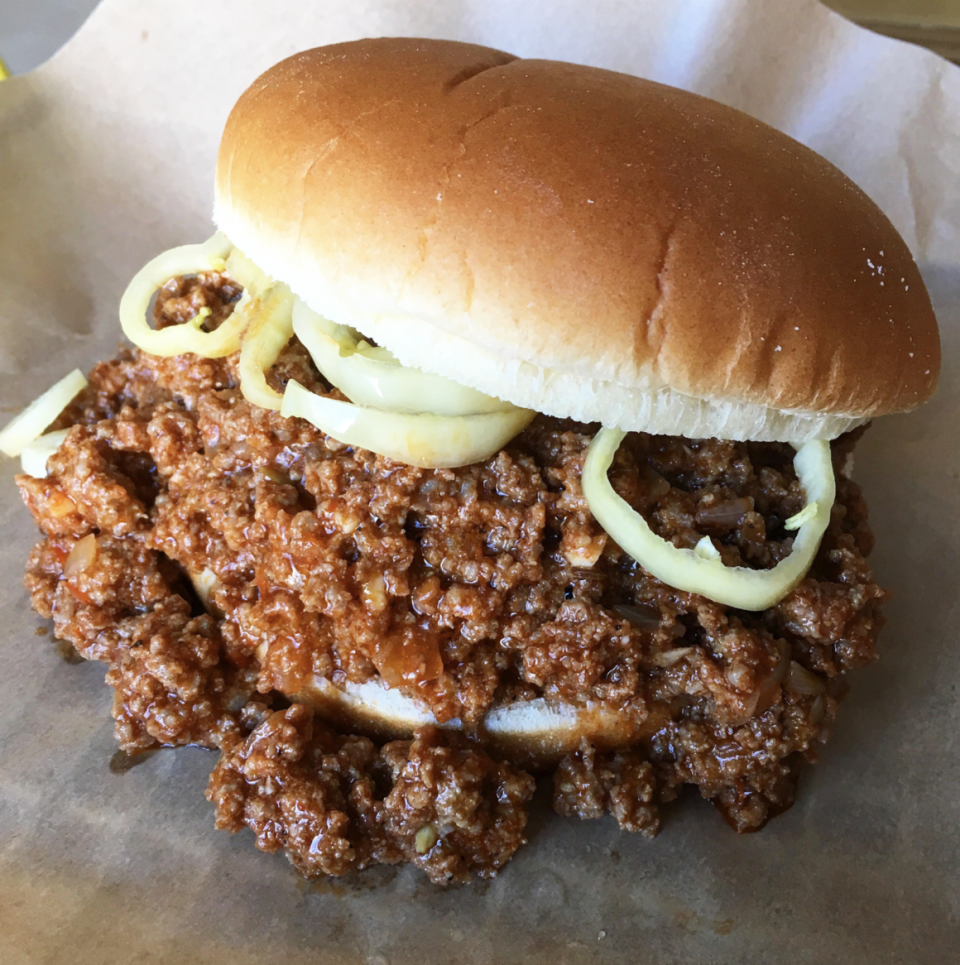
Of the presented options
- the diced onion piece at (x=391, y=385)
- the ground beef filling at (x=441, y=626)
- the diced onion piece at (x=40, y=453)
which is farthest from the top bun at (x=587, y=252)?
the diced onion piece at (x=40, y=453)

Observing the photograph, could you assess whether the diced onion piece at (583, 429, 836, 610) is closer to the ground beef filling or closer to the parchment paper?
the ground beef filling

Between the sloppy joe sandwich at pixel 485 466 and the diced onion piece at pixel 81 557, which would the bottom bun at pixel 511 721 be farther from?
the diced onion piece at pixel 81 557

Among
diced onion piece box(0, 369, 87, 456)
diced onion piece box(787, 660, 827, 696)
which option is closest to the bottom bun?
diced onion piece box(787, 660, 827, 696)

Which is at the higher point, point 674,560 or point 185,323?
point 185,323

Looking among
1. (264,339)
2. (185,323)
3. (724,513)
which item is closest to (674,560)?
(724,513)

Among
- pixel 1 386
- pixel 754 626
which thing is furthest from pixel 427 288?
pixel 1 386

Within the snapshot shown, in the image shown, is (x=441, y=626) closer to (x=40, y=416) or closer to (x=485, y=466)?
(x=485, y=466)
